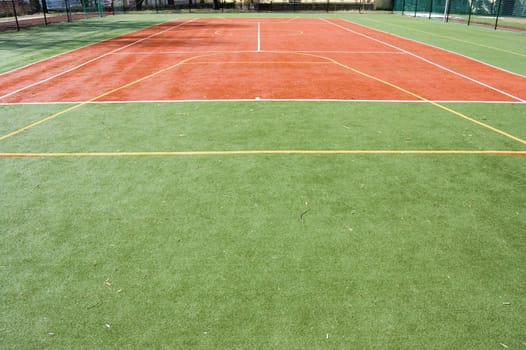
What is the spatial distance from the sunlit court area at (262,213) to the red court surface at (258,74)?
0.16 meters

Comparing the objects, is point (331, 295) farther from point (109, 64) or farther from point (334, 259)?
point (109, 64)

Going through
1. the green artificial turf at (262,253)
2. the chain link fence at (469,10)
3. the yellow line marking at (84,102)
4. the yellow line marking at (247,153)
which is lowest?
the green artificial turf at (262,253)

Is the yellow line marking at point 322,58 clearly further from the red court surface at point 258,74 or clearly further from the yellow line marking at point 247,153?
the yellow line marking at point 247,153

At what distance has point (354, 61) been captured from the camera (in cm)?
1730

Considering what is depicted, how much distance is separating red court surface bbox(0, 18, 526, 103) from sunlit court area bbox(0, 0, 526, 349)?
0.16 metres

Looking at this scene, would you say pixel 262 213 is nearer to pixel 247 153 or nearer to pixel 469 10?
pixel 247 153

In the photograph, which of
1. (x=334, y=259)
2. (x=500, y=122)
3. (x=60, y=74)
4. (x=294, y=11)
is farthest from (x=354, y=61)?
(x=294, y=11)

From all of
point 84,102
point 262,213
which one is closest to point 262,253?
point 262,213

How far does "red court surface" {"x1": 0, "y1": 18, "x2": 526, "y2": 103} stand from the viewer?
12.1 meters

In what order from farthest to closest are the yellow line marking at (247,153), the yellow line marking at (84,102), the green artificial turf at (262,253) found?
the yellow line marking at (84,102) → the yellow line marking at (247,153) → the green artificial turf at (262,253)

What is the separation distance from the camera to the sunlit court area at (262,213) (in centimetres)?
395

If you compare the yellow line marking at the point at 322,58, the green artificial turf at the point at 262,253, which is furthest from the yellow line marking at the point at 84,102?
the green artificial turf at the point at 262,253

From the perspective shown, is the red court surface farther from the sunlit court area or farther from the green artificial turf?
the green artificial turf

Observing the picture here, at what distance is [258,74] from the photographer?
47.9 feet
